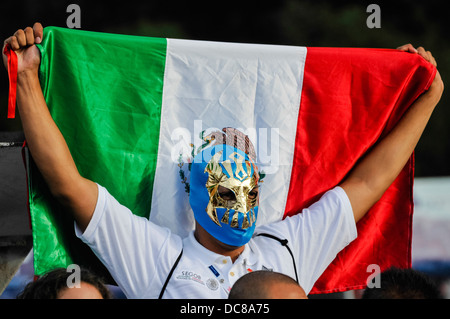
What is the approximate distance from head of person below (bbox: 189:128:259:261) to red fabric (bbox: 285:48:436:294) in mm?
421

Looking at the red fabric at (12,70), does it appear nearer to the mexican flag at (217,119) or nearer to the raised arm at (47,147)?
the raised arm at (47,147)

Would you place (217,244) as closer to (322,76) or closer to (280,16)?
(322,76)

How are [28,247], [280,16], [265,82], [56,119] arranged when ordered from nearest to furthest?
[56,119] < [265,82] < [28,247] < [280,16]

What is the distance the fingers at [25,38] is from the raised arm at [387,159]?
1569mm

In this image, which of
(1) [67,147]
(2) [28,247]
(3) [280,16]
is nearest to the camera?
(1) [67,147]

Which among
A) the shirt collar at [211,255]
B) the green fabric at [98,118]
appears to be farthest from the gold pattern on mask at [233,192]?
the green fabric at [98,118]

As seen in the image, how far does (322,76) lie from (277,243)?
87cm

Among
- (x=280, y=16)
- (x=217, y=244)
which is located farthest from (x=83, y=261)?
(x=280, y=16)

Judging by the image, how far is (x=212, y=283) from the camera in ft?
Answer: 8.40

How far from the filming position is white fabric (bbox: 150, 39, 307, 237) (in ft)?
9.45

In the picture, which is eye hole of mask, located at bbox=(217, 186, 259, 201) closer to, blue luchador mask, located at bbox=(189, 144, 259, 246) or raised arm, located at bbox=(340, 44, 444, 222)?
blue luchador mask, located at bbox=(189, 144, 259, 246)

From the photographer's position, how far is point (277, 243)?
2.77m

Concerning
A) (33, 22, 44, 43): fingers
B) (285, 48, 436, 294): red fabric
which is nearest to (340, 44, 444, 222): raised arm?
(285, 48, 436, 294): red fabric

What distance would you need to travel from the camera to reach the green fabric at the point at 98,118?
2654 millimetres
